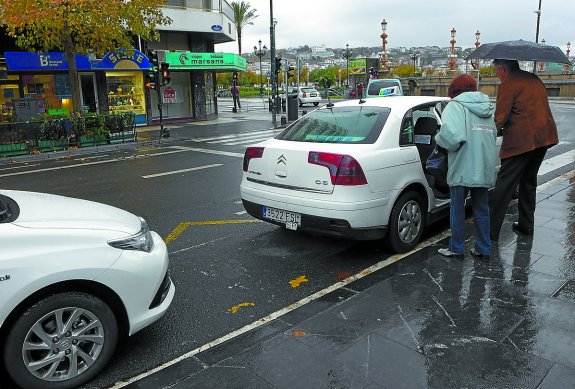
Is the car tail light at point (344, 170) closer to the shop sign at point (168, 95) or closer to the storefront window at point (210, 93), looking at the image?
the shop sign at point (168, 95)

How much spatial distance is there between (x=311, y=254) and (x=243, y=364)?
2243 mm

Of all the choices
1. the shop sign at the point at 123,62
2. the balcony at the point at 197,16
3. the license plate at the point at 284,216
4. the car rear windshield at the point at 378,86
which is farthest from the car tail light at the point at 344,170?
the balcony at the point at 197,16

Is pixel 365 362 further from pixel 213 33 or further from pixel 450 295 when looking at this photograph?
pixel 213 33

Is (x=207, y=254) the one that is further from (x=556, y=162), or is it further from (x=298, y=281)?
(x=556, y=162)

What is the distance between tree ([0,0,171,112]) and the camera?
15.4 metres

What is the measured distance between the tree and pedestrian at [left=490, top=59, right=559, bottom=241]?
562 inches

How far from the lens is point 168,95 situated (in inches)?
1041

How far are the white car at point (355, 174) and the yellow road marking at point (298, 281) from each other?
526 millimetres

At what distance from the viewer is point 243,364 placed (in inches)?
128

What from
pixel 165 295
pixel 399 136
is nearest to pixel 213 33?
pixel 399 136

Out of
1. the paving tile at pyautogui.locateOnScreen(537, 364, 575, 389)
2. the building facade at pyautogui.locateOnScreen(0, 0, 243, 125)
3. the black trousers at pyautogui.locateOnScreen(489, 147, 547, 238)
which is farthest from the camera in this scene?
the building facade at pyautogui.locateOnScreen(0, 0, 243, 125)

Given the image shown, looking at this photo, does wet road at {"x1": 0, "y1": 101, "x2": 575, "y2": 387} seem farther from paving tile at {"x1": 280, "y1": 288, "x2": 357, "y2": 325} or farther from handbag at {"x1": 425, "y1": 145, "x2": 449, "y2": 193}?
handbag at {"x1": 425, "y1": 145, "x2": 449, "y2": 193}

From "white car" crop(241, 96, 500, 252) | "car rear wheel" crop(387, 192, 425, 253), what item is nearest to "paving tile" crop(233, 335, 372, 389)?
"white car" crop(241, 96, 500, 252)

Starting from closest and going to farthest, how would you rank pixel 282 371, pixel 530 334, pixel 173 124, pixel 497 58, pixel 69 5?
pixel 282 371, pixel 530 334, pixel 497 58, pixel 69 5, pixel 173 124
